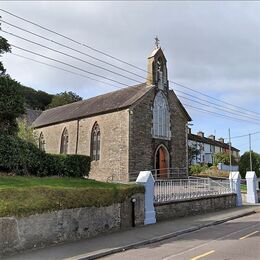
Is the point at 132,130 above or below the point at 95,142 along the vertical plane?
above

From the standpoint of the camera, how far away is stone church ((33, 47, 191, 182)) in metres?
32.6

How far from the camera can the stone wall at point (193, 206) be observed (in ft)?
61.4

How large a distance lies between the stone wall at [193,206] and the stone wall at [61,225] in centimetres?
211

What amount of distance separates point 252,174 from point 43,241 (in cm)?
2164

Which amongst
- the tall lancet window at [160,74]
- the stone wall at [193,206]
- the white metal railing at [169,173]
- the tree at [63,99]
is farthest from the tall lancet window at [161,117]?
the tree at [63,99]

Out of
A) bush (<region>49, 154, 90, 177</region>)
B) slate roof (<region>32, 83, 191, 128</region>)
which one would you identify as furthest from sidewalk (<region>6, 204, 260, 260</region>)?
slate roof (<region>32, 83, 191, 128</region>)

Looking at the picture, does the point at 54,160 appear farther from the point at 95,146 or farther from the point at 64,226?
the point at 95,146

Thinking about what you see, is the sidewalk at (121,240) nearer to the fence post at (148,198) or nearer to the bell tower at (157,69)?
the fence post at (148,198)

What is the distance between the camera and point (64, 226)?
43.7 ft

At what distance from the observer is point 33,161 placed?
57.8ft

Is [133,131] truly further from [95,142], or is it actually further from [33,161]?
[33,161]

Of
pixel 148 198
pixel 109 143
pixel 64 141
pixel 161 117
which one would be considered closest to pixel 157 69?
pixel 161 117

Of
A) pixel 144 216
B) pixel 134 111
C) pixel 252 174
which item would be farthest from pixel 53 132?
pixel 144 216

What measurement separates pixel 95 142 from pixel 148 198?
19.1 metres
